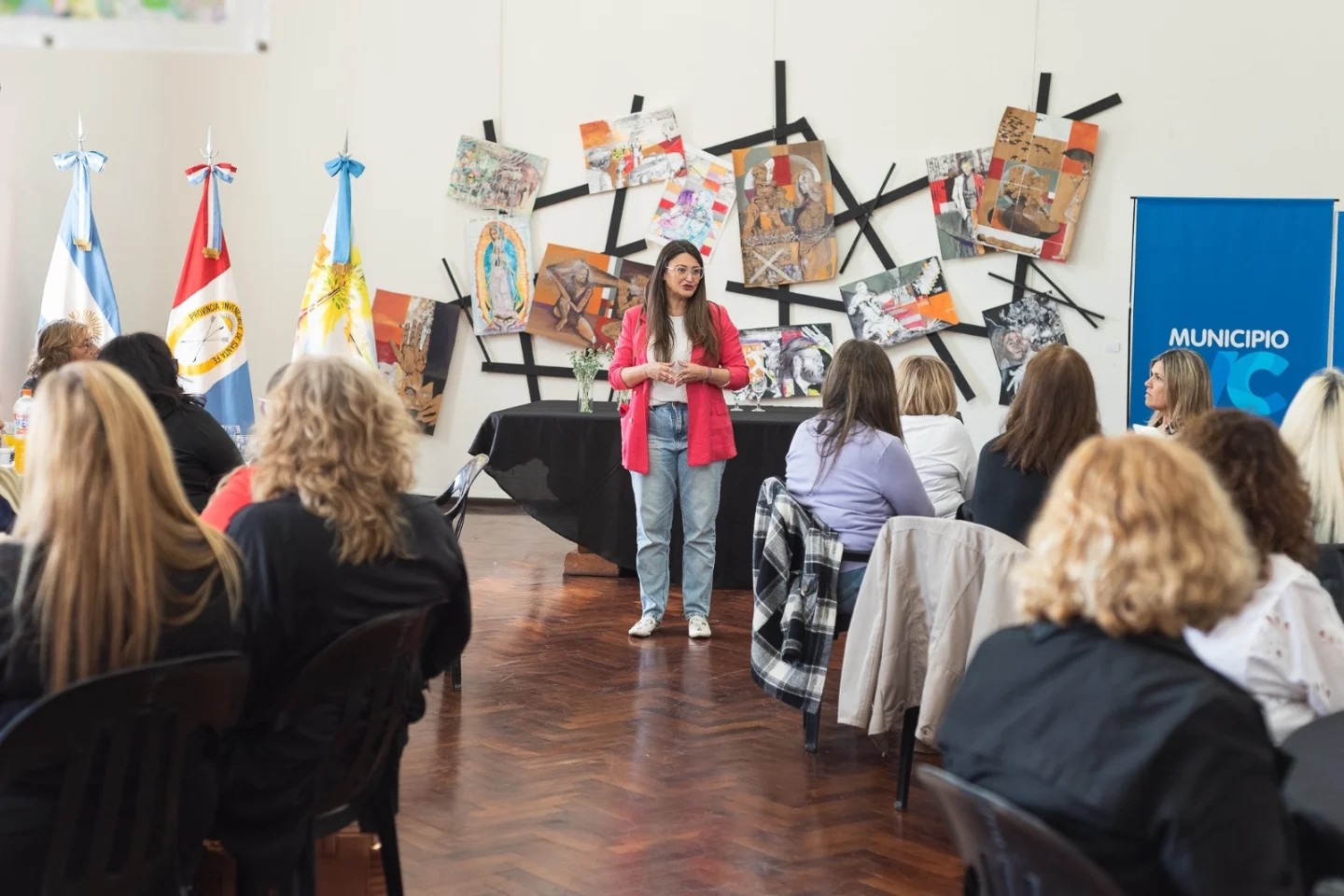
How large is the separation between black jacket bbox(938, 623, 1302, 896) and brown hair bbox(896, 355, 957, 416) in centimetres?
281

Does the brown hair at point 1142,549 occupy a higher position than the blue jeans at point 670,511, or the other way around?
the brown hair at point 1142,549

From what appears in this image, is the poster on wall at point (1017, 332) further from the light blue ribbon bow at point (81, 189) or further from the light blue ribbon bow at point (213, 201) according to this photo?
the light blue ribbon bow at point (81, 189)

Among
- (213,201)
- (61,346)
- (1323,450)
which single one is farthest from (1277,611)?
(213,201)

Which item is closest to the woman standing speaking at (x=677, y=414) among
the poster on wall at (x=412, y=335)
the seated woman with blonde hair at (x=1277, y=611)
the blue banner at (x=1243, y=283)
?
the seated woman with blonde hair at (x=1277, y=611)

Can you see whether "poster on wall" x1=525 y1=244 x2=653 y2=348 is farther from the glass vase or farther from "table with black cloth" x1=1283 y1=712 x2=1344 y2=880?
"table with black cloth" x1=1283 y1=712 x2=1344 y2=880

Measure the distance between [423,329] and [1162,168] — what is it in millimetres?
4524

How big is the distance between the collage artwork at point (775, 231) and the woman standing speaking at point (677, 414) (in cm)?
278

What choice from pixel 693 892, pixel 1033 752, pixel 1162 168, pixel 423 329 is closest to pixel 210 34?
pixel 693 892

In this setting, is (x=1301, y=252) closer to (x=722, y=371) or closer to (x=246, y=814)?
(x=722, y=371)

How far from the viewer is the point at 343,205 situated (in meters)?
7.21

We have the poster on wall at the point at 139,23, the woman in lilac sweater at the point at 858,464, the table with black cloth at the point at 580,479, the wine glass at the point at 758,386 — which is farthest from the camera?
the wine glass at the point at 758,386

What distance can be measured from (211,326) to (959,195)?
14.1 ft

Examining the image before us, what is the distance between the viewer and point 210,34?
12.1 feet

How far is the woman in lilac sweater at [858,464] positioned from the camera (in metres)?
3.74
